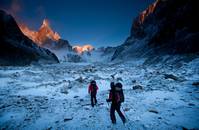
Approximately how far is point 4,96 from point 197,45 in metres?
39.1

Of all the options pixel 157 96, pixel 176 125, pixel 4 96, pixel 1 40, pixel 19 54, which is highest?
pixel 1 40

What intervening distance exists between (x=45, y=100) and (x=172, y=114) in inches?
389

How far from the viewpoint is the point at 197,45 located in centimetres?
3641

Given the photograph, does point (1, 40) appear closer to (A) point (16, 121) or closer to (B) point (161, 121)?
(A) point (16, 121)

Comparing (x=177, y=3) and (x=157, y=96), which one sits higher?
(x=177, y=3)

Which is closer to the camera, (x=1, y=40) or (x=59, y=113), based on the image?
(x=59, y=113)

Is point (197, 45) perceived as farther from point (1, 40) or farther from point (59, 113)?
point (1, 40)

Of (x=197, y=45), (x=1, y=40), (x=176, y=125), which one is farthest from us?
(x=1, y=40)

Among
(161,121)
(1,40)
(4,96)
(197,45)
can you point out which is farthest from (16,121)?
(1,40)

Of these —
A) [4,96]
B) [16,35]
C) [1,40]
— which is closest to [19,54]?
[1,40]

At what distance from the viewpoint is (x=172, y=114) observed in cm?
912

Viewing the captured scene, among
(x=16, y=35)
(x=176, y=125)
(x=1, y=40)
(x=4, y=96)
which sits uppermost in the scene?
(x=16, y=35)

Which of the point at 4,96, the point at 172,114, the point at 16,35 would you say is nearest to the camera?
the point at 172,114

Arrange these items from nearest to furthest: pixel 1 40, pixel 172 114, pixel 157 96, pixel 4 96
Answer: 1. pixel 172 114
2. pixel 157 96
3. pixel 4 96
4. pixel 1 40
